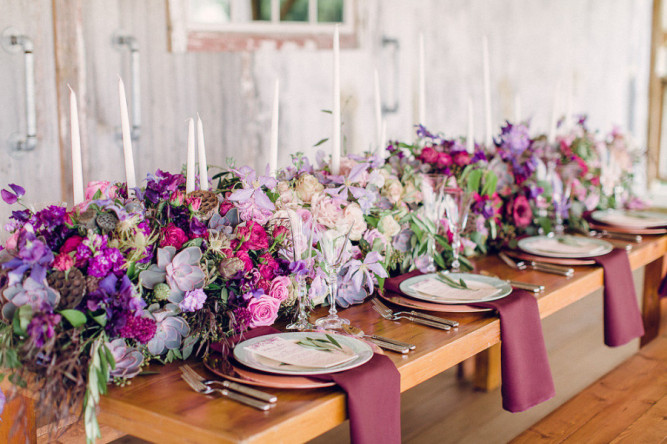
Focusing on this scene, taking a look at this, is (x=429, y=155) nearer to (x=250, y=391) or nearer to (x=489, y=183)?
(x=489, y=183)

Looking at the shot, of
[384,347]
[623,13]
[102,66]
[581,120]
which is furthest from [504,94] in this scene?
[384,347]

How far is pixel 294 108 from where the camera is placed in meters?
3.84

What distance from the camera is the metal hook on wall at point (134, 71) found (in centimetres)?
296

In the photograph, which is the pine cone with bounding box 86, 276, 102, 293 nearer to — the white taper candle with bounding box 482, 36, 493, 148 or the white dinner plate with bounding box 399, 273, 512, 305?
the white dinner plate with bounding box 399, 273, 512, 305

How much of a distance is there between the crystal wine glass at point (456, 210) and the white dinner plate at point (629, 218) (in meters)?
0.97

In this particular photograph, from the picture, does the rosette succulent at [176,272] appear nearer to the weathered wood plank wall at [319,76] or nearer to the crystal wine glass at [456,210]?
the crystal wine glass at [456,210]

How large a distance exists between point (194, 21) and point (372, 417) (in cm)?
254

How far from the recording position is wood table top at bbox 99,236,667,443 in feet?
3.48

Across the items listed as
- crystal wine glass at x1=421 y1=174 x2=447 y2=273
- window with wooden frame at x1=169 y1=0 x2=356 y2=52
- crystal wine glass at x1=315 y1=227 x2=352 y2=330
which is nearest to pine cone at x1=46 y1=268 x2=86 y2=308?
crystal wine glass at x1=315 y1=227 x2=352 y2=330

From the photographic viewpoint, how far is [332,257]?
1.44 metres

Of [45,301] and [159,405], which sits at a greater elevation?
[45,301]

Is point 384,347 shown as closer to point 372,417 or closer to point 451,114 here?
point 372,417

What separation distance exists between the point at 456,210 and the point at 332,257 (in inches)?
22.4

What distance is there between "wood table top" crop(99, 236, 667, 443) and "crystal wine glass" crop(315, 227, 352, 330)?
8 cm
